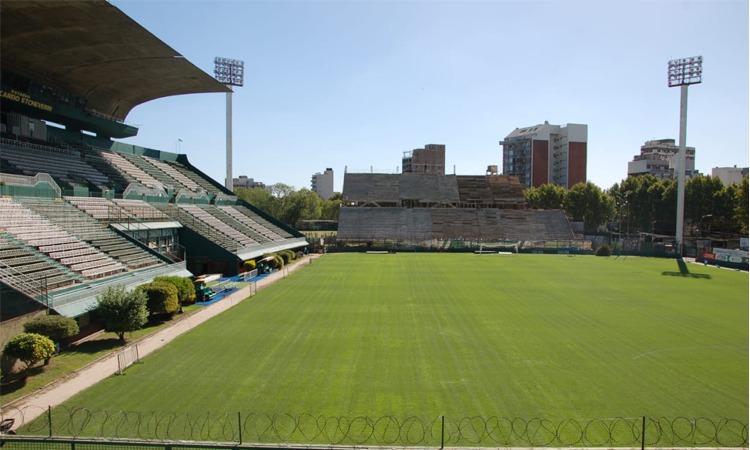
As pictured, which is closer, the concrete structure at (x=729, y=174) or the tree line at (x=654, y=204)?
the tree line at (x=654, y=204)

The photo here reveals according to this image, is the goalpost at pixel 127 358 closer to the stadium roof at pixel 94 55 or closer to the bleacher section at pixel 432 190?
the stadium roof at pixel 94 55

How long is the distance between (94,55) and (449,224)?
5093 cm

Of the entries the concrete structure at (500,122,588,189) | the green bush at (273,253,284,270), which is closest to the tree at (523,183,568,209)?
the concrete structure at (500,122,588,189)

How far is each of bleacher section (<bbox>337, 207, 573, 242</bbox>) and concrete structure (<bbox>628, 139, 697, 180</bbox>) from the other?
53.2m

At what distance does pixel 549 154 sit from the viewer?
401 ft

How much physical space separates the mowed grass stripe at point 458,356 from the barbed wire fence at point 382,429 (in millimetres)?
472

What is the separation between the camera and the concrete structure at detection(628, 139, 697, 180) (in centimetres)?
11556

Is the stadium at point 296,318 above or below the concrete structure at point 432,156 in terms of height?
below

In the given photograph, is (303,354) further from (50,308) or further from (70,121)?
(70,121)

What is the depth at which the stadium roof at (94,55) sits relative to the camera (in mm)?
27469

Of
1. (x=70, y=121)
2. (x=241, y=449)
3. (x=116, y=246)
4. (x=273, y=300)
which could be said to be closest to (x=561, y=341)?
(x=241, y=449)

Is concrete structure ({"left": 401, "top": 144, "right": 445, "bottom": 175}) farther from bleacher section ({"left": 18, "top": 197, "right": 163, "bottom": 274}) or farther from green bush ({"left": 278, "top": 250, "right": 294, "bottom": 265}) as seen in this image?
bleacher section ({"left": 18, "top": 197, "right": 163, "bottom": 274})

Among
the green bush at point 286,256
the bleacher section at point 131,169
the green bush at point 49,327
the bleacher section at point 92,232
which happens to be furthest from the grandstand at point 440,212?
the green bush at point 49,327

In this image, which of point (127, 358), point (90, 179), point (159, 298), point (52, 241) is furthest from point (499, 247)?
point (127, 358)
